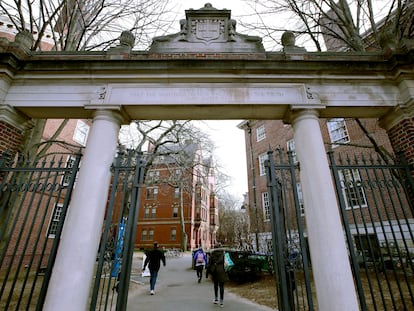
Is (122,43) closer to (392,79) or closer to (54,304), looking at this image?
(54,304)

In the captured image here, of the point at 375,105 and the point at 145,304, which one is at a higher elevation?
the point at 375,105

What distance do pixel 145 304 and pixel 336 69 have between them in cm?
812

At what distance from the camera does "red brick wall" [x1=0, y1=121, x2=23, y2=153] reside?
4.65 m

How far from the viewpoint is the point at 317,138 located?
4398 mm

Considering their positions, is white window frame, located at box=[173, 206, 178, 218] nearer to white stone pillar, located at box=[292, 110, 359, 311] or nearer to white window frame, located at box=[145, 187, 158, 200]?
white window frame, located at box=[145, 187, 158, 200]

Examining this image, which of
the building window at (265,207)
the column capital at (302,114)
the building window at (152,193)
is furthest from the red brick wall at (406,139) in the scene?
the building window at (152,193)

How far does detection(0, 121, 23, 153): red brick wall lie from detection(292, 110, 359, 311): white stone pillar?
585 centimetres

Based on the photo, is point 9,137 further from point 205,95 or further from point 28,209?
point 205,95

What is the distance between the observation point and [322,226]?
383cm

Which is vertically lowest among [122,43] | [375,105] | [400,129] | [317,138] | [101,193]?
[101,193]

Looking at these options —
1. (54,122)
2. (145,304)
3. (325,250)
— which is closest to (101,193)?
(325,250)

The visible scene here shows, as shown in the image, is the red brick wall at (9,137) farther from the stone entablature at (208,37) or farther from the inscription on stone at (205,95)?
the stone entablature at (208,37)

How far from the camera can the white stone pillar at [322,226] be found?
11.5 ft

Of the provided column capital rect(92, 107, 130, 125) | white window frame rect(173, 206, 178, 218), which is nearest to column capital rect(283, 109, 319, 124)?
column capital rect(92, 107, 130, 125)
